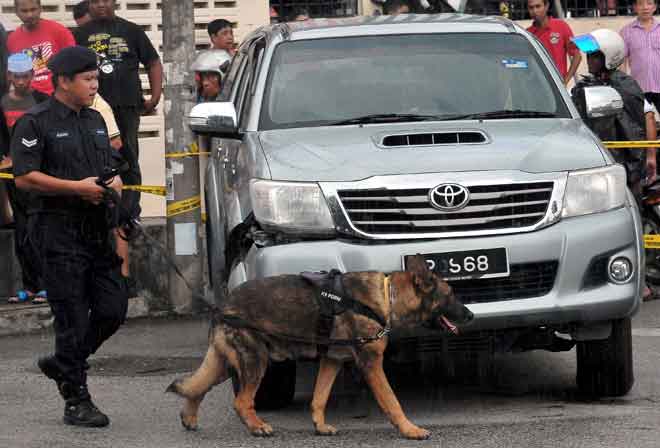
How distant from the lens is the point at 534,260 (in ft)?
23.1

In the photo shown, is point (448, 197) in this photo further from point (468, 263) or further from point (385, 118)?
point (385, 118)

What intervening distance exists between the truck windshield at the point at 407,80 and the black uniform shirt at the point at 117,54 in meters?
4.60

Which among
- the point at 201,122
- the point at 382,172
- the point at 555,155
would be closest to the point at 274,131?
the point at 201,122

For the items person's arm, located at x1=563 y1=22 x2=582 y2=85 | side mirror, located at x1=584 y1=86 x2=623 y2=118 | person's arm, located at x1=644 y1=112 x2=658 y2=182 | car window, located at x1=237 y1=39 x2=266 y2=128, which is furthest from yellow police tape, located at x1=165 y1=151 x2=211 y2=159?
person's arm, located at x1=563 y1=22 x2=582 y2=85

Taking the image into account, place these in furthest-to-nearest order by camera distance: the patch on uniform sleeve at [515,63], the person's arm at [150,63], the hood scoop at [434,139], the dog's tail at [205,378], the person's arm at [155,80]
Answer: the person's arm at [155,80] → the person's arm at [150,63] → the patch on uniform sleeve at [515,63] → the hood scoop at [434,139] → the dog's tail at [205,378]

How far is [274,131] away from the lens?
789 centimetres

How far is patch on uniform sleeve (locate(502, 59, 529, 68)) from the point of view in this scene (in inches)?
331

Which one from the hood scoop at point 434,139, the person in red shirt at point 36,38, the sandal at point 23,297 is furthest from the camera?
the person in red shirt at point 36,38

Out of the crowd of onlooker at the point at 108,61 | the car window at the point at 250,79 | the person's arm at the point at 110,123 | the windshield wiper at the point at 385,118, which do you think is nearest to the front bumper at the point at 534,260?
the windshield wiper at the point at 385,118

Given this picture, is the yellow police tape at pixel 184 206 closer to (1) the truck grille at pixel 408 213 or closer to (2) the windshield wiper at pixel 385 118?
(2) the windshield wiper at pixel 385 118

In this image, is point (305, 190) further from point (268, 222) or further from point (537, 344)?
point (537, 344)

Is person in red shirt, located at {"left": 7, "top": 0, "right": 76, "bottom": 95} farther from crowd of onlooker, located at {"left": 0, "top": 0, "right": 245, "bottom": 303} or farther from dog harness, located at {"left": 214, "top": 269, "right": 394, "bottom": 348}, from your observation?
dog harness, located at {"left": 214, "top": 269, "right": 394, "bottom": 348}

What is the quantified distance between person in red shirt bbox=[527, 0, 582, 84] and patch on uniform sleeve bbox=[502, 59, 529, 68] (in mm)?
5865

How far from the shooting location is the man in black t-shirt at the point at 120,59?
12852 mm
